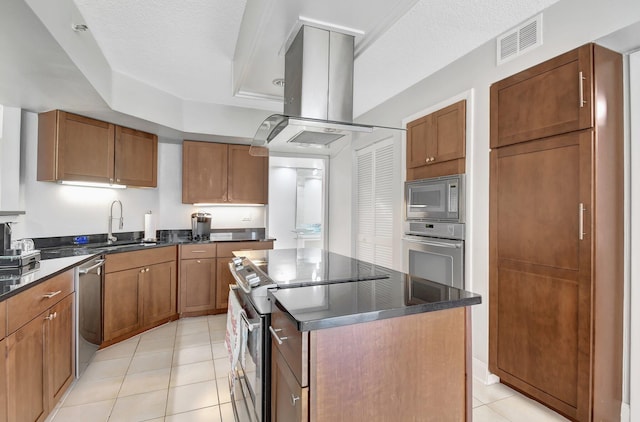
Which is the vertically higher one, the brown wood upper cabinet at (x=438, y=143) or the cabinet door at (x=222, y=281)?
the brown wood upper cabinet at (x=438, y=143)

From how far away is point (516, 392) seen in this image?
2.31 m

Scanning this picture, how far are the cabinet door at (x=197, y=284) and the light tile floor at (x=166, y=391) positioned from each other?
2.49ft

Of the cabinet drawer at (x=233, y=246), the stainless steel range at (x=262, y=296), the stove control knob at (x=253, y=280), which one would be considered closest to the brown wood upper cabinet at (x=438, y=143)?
the stainless steel range at (x=262, y=296)

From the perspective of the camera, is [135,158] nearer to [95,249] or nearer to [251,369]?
[95,249]

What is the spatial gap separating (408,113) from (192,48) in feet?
7.07

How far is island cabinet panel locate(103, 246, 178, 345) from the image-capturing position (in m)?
3.11

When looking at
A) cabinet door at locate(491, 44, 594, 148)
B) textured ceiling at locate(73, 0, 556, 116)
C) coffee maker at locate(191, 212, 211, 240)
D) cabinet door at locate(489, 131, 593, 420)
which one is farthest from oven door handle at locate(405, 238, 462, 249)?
coffee maker at locate(191, 212, 211, 240)

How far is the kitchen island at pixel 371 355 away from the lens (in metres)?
1.15

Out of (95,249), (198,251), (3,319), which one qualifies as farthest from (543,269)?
(95,249)

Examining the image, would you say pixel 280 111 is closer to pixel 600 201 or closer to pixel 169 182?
pixel 169 182

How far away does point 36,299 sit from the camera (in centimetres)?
183

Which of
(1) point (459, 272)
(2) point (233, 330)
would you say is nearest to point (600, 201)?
(1) point (459, 272)

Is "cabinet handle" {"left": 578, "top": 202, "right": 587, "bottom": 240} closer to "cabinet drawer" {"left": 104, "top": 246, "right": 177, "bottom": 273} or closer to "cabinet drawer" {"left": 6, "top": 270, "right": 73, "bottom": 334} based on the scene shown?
"cabinet drawer" {"left": 6, "top": 270, "right": 73, "bottom": 334}

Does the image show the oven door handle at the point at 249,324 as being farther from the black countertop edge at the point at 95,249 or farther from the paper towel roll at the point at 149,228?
the paper towel roll at the point at 149,228
